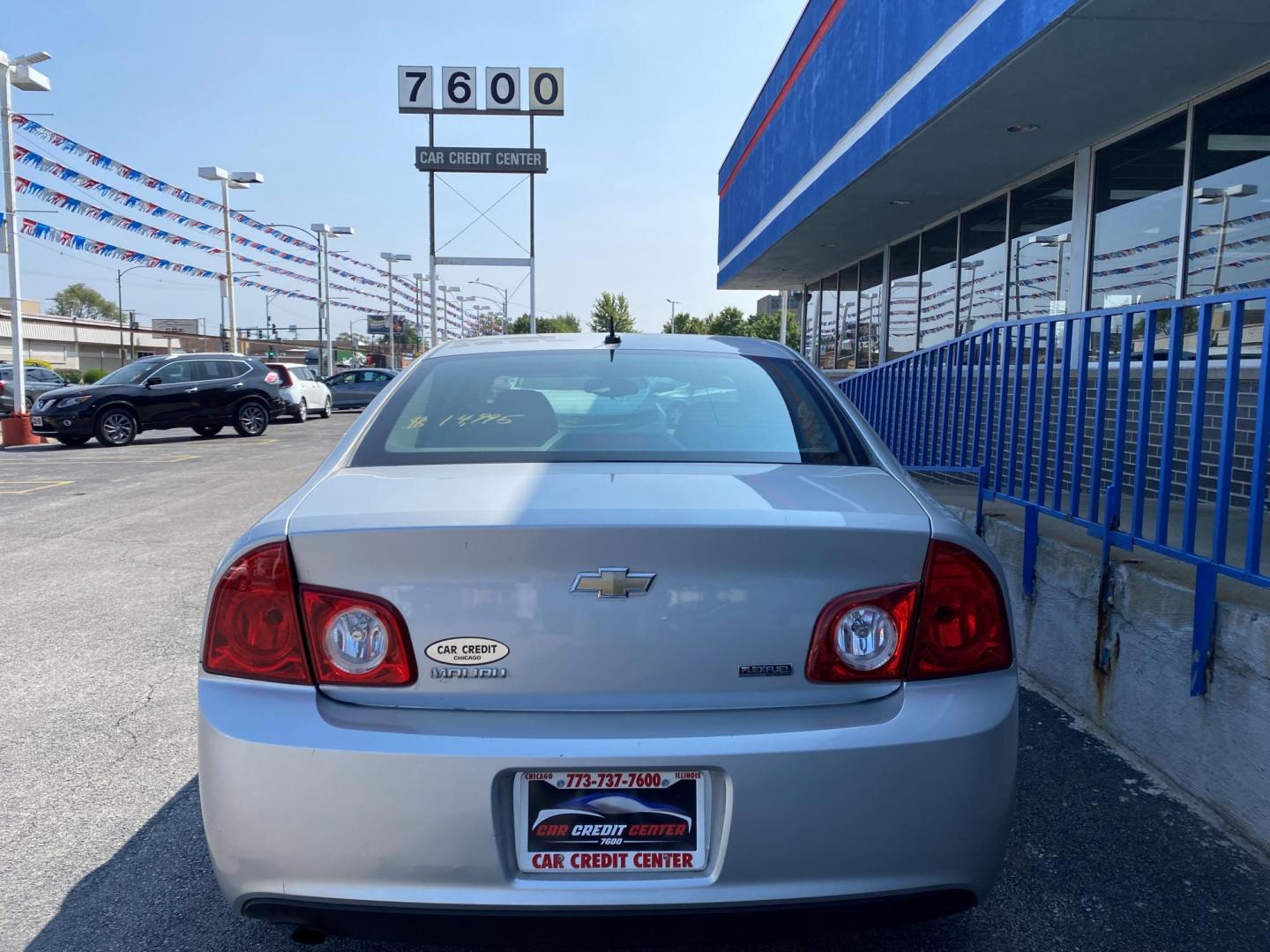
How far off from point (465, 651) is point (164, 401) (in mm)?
19445

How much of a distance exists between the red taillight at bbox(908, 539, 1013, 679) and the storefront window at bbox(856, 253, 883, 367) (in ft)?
46.9

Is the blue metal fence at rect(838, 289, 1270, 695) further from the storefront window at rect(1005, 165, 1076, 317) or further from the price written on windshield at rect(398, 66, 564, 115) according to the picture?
the price written on windshield at rect(398, 66, 564, 115)

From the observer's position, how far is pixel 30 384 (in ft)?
91.2

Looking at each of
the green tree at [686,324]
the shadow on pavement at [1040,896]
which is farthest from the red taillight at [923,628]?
the green tree at [686,324]

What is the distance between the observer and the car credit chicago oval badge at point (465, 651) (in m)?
1.92

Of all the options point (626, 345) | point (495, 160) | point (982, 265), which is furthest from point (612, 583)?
point (495, 160)

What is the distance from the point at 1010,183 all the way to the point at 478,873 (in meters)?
10.5

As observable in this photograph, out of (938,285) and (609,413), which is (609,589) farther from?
(938,285)

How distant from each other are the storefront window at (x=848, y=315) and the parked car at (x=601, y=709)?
15910mm

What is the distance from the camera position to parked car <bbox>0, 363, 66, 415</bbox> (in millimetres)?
23625

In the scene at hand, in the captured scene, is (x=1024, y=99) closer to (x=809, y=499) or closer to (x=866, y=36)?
(x=866, y=36)

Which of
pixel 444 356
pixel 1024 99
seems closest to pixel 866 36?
pixel 1024 99

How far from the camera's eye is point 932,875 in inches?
76.1

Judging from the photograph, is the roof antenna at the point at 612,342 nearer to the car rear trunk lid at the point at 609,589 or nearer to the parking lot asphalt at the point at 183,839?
the car rear trunk lid at the point at 609,589
